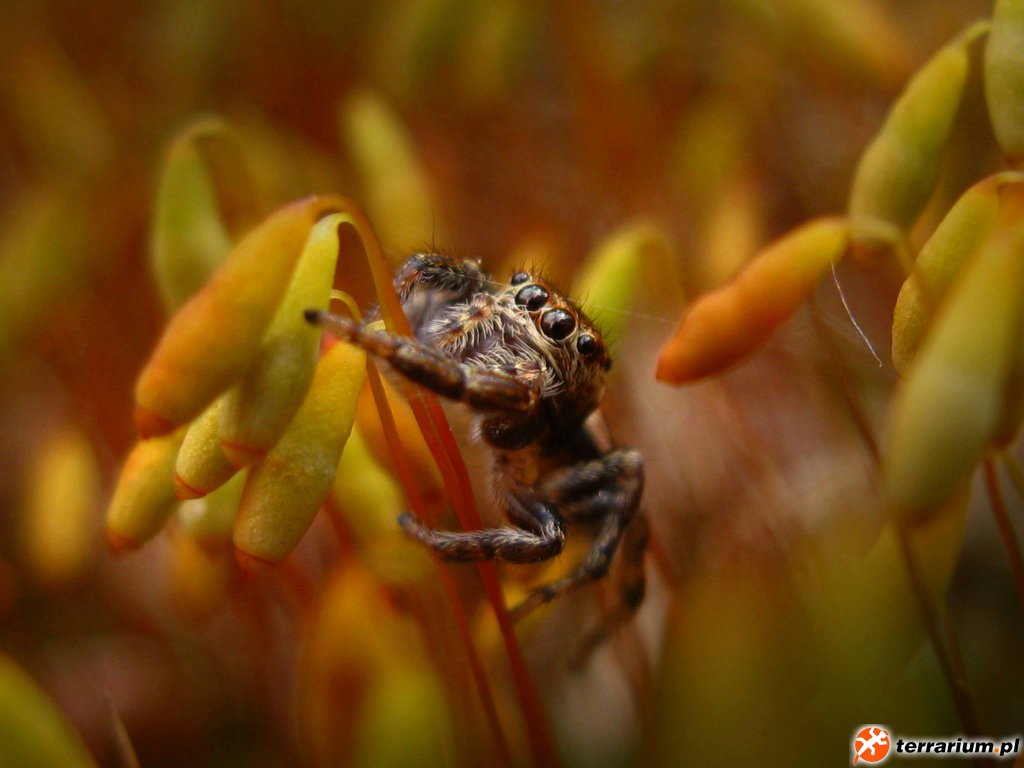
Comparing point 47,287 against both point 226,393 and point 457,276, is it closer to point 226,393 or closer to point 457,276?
point 457,276

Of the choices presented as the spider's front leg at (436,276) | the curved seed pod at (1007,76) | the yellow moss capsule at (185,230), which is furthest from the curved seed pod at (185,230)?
the curved seed pod at (1007,76)

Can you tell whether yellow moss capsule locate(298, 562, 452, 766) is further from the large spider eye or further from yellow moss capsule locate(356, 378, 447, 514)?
the large spider eye

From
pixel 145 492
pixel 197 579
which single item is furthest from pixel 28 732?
pixel 197 579

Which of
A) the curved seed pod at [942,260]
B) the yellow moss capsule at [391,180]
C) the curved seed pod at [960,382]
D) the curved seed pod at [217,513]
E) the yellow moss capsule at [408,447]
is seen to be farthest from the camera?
the yellow moss capsule at [391,180]

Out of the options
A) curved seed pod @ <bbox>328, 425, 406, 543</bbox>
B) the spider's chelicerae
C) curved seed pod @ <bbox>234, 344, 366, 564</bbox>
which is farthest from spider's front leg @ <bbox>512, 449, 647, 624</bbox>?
curved seed pod @ <bbox>234, 344, 366, 564</bbox>

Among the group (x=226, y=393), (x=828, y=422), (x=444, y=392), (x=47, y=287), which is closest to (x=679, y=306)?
(x=828, y=422)

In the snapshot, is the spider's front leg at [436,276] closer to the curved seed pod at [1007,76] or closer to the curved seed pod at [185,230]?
the curved seed pod at [185,230]

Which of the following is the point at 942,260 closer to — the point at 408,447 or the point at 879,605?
the point at 879,605
